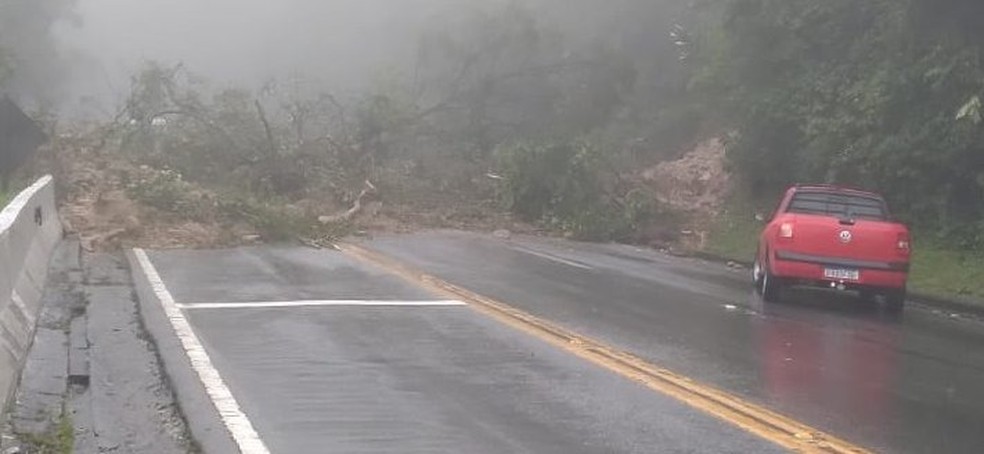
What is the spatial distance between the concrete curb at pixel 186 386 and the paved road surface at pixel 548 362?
227 mm

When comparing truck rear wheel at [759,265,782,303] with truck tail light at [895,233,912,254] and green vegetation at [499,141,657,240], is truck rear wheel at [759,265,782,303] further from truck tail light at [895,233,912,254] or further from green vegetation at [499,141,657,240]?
green vegetation at [499,141,657,240]

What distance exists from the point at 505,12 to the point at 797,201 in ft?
80.8

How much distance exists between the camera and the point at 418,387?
8.62 meters

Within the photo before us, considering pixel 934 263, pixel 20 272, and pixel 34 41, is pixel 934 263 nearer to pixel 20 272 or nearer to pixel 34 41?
pixel 20 272

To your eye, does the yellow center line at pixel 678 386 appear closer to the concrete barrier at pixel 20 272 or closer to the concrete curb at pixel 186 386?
the concrete curb at pixel 186 386

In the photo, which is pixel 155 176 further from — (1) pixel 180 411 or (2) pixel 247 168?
(1) pixel 180 411

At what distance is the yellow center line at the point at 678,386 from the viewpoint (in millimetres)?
7195

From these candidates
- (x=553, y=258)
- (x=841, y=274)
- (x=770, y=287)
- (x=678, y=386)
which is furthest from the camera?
(x=553, y=258)

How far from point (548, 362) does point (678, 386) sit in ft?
4.17

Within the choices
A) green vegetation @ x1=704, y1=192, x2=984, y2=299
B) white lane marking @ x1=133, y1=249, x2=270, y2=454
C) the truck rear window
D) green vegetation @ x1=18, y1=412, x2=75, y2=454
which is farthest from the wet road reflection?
green vegetation @ x1=18, y1=412, x2=75, y2=454

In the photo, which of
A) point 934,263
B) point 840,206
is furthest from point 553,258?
point 840,206

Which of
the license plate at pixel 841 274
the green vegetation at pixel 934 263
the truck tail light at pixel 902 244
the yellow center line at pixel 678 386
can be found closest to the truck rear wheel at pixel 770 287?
the license plate at pixel 841 274

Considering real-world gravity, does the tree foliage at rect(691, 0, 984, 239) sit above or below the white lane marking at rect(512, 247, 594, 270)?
above

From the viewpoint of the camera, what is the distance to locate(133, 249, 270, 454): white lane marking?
6.98 meters
